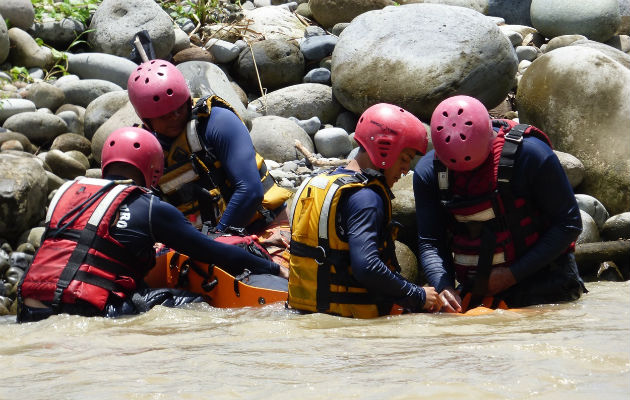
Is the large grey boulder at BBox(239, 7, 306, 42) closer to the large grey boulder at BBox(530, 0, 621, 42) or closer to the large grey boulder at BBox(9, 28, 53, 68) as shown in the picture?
the large grey boulder at BBox(9, 28, 53, 68)

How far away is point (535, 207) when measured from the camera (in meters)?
A: 5.32

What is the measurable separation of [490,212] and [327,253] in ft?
3.08

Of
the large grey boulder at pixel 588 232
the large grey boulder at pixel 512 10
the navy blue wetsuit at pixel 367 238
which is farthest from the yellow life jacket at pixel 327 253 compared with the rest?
the large grey boulder at pixel 512 10

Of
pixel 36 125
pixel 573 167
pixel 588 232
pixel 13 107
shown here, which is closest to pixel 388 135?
pixel 588 232

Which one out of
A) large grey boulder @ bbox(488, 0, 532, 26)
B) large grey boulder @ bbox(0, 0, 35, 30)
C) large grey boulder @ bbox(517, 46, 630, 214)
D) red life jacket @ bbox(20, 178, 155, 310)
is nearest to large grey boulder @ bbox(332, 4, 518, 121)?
large grey boulder @ bbox(517, 46, 630, 214)

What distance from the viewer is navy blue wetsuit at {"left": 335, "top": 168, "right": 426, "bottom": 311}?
16.2 feet

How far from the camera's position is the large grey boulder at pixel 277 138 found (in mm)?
10734

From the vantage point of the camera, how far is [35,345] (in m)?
4.90

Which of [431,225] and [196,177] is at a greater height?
[431,225]

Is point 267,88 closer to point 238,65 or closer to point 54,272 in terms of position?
point 238,65

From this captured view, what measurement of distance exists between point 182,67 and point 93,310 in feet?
18.4

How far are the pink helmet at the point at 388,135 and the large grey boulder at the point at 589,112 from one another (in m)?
5.01

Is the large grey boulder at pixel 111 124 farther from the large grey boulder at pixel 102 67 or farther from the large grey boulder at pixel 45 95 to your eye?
the large grey boulder at pixel 102 67

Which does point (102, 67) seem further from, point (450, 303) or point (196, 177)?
point (450, 303)
